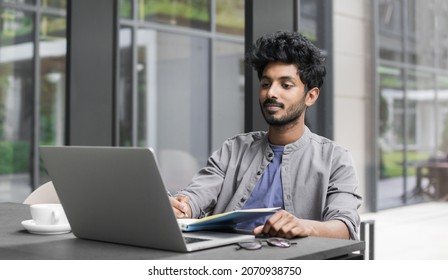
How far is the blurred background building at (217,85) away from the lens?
5566 mm

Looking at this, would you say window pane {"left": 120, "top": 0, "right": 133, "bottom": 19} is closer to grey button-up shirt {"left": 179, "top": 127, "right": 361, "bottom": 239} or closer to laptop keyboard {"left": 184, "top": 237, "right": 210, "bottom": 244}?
grey button-up shirt {"left": 179, "top": 127, "right": 361, "bottom": 239}

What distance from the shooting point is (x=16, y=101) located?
6008mm

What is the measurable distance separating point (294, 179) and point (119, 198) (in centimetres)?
86

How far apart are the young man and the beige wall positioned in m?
4.52

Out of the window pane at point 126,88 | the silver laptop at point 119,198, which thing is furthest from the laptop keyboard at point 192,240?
the window pane at point 126,88

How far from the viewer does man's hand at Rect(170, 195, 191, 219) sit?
2.16m

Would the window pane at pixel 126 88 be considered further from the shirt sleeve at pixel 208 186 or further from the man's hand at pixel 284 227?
the man's hand at pixel 284 227

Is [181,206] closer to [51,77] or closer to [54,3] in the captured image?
[51,77]

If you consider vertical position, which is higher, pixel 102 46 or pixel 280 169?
pixel 102 46

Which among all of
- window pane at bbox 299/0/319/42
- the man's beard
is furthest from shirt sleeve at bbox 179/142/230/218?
window pane at bbox 299/0/319/42

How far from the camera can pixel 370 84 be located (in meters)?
6.81
